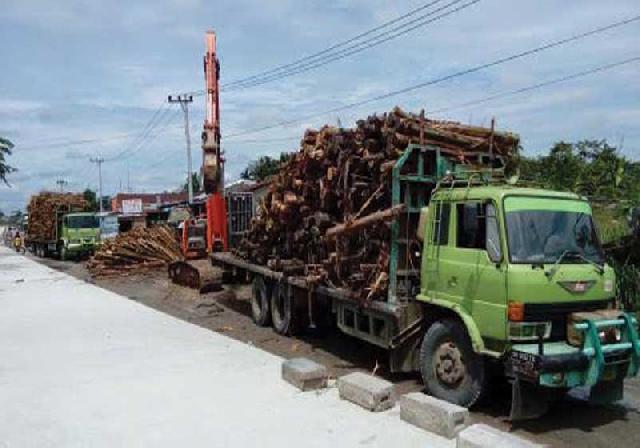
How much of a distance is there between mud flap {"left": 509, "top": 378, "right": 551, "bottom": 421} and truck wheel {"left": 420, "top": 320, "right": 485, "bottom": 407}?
60 centimetres

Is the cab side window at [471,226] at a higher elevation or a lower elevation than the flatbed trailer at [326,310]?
higher

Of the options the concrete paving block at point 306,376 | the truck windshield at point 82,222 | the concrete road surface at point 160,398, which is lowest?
the concrete road surface at point 160,398

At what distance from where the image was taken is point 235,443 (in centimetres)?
709

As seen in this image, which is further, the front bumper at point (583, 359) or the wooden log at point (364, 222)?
the wooden log at point (364, 222)

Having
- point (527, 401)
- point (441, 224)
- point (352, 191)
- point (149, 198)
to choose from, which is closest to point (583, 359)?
point (527, 401)

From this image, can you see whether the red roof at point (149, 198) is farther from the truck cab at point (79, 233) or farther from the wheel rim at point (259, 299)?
the wheel rim at point (259, 299)

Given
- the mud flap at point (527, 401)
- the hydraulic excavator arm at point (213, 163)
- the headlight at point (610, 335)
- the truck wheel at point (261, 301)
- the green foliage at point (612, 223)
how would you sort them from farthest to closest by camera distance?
the hydraulic excavator arm at point (213, 163) < the truck wheel at point (261, 301) < the green foliage at point (612, 223) < the headlight at point (610, 335) < the mud flap at point (527, 401)

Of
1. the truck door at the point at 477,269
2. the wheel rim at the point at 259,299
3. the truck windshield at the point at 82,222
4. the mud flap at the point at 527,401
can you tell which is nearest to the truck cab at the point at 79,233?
the truck windshield at the point at 82,222

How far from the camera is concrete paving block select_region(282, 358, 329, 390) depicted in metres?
9.02

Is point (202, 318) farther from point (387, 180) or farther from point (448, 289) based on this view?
point (448, 289)

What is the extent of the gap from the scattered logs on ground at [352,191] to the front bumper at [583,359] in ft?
9.34

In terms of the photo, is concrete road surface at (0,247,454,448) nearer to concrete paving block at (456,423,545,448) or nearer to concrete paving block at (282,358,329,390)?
concrete paving block at (282,358,329,390)

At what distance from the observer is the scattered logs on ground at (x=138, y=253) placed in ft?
94.1

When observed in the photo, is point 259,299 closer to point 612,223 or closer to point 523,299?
point 612,223
